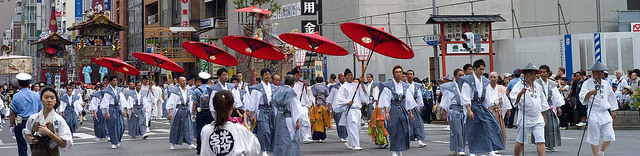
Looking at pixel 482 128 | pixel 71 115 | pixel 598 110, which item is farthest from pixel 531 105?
pixel 71 115

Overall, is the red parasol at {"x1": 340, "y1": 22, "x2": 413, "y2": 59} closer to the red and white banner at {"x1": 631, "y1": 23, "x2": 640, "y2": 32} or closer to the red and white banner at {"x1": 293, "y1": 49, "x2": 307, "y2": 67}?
the red and white banner at {"x1": 631, "y1": 23, "x2": 640, "y2": 32}

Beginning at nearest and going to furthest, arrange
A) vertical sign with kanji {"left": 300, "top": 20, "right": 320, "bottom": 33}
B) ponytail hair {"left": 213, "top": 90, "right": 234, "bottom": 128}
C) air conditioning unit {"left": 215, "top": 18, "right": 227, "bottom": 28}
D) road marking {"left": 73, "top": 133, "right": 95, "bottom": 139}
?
ponytail hair {"left": 213, "top": 90, "right": 234, "bottom": 128}, road marking {"left": 73, "top": 133, "right": 95, "bottom": 139}, vertical sign with kanji {"left": 300, "top": 20, "right": 320, "bottom": 33}, air conditioning unit {"left": 215, "top": 18, "right": 227, "bottom": 28}

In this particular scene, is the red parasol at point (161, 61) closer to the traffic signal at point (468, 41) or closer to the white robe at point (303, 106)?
the white robe at point (303, 106)

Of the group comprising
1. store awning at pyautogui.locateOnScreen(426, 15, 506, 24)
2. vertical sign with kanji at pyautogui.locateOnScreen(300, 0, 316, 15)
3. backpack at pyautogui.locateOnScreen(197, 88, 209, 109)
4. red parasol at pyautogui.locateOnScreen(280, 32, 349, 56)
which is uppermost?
vertical sign with kanji at pyautogui.locateOnScreen(300, 0, 316, 15)

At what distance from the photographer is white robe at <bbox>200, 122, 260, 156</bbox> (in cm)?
678

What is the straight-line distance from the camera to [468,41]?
27.3 metres

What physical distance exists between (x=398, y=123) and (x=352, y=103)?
3.10 m

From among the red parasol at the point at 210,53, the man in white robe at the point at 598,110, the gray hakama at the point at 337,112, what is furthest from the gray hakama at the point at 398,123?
the red parasol at the point at 210,53

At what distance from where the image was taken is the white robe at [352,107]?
56.0 ft

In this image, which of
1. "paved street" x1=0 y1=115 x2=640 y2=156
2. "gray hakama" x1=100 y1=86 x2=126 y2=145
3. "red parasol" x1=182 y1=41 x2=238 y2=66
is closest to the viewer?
"paved street" x1=0 y1=115 x2=640 y2=156

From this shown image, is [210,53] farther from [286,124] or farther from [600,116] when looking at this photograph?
[600,116]

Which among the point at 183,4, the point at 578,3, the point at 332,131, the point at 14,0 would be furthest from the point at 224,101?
the point at 14,0

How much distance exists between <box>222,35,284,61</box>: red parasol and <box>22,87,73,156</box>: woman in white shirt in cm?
986

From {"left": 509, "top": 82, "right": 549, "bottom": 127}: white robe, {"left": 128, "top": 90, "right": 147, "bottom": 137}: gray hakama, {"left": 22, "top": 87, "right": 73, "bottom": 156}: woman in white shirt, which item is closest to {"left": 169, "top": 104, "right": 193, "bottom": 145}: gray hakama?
{"left": 128, "top": 90, "right": 147, "bottom": 137}: gray hakama
